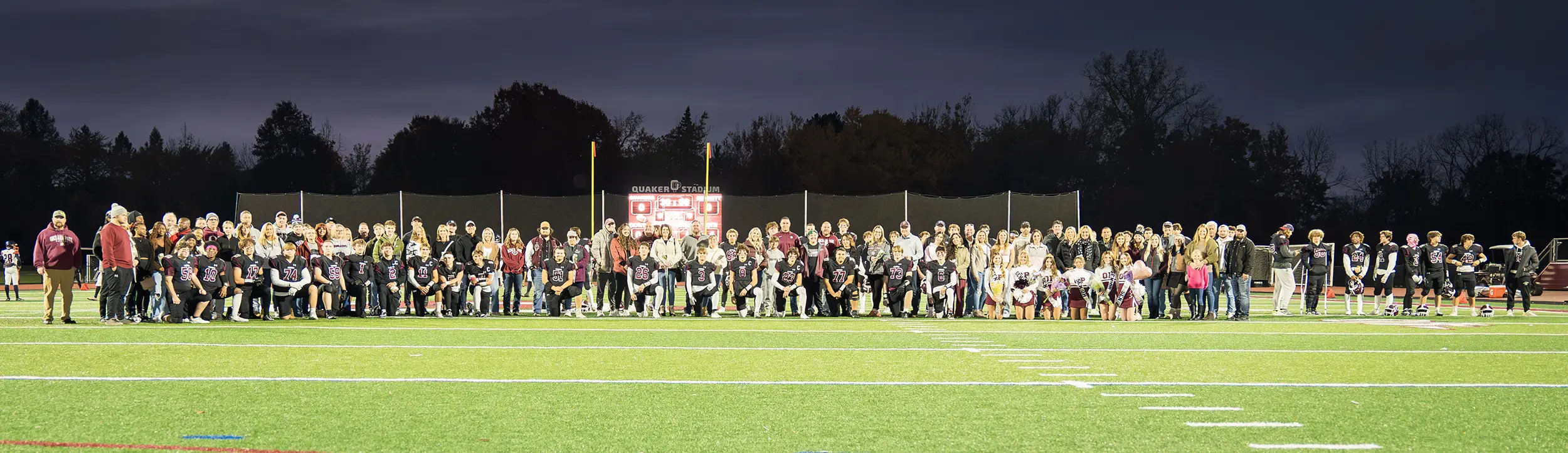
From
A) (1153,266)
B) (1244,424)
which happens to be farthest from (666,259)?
(1244,424)

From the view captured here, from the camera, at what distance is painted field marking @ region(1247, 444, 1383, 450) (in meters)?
5.30

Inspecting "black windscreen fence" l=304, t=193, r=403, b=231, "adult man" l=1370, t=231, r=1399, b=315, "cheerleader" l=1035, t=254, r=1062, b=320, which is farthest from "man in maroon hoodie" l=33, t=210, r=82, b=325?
"adult man" l=1370, t=231, r=1399, b=315

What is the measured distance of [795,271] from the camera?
16141mm

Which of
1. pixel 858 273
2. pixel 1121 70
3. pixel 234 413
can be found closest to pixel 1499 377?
pixel 234 413

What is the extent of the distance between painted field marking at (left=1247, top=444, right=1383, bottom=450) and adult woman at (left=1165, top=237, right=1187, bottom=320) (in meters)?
10.6

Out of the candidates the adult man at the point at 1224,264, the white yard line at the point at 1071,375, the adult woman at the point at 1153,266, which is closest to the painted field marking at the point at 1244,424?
the white yard line at the point at 1071,375

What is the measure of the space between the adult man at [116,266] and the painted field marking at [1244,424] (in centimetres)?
1139

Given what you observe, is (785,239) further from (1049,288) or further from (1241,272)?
(1241,272)

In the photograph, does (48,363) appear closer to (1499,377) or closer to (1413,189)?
(1499,377)

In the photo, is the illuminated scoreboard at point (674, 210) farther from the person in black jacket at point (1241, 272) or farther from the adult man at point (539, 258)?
the person in black jacket at point (1241, 272)

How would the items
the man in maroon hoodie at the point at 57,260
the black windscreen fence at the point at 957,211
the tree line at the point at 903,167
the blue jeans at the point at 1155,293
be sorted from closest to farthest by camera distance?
the man in maroon hoodie at the point at 57,260 < the blue jeans at the point at 1155,293 < the black windscreen fence at the point at 957,211 < the tree line at the point at 903,167

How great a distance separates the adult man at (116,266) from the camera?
12.7m

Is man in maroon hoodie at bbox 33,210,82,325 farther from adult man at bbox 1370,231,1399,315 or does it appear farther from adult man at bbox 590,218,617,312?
adult man at bbox 1370,231,1399,315

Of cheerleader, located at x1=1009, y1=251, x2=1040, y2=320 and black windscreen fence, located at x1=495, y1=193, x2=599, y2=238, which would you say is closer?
cheerleader, located at x1=1009, y1=251, x2=1040, y2=320
